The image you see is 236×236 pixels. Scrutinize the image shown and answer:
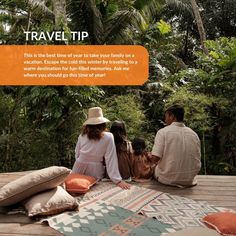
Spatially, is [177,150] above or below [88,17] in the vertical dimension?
below

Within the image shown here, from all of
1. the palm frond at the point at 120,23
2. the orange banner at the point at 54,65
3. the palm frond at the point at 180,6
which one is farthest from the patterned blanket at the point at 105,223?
the palm frond at the point at 180,6

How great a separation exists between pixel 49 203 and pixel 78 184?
0.66 m

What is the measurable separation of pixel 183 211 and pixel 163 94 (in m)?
5.58

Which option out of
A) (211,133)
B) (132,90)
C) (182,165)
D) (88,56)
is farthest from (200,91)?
(182,165)

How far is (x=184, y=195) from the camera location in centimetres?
347

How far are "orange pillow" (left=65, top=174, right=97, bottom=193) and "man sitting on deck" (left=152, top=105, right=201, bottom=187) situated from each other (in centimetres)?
79

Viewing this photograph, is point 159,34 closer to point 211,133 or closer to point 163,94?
point 163,94

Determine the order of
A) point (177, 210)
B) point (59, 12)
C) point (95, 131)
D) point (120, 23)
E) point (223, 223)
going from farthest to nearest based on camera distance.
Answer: point (120, 23), point (59, 12), point (95, 131), point (177, 210), point (223, 223)

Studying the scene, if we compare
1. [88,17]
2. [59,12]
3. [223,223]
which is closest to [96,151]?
[223,223]

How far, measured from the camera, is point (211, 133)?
24.8ft

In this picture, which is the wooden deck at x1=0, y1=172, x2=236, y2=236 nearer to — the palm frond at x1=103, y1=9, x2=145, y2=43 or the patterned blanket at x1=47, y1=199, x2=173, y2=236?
the patterned blanket at x1=47, y1=199, x2=173, y2=236

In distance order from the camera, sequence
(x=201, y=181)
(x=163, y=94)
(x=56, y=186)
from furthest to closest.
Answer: (x=163, y=94), (x=201, y=181), (x=56, y=186)

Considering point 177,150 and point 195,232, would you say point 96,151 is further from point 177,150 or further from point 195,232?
point 195,232

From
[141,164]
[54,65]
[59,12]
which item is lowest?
[141,164]
